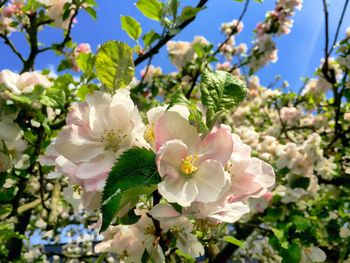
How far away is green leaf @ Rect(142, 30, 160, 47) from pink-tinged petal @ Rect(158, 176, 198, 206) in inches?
46.2

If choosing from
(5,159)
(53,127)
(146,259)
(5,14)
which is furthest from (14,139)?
(5,14)

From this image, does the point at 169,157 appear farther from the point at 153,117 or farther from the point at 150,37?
the point at 150,37

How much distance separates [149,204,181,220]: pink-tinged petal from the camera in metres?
0.77

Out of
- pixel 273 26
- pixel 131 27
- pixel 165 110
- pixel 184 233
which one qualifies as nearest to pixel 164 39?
pixel 131 27

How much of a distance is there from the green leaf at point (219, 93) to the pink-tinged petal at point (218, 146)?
23mm

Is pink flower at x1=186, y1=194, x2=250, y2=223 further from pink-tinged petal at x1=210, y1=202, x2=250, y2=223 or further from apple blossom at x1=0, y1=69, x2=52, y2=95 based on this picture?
apple blossom at x1=0, y1=69, x2=52, y2=95

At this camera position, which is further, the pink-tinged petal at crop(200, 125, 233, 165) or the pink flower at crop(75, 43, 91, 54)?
the pink flower at crop(75, 43, 91, 54)

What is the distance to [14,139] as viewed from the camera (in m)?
1.42

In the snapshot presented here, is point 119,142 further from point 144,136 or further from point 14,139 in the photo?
point 14,139

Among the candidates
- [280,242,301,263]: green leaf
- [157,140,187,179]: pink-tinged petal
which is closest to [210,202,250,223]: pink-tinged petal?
[157,140,187,179]: pink-tinged petal

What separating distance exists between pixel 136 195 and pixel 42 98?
0.92 metres

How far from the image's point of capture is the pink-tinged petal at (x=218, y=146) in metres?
0.76

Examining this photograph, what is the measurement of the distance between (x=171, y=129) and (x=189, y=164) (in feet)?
0.25

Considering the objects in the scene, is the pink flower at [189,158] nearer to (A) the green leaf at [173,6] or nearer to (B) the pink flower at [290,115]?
(A) the green leaf at [173,6]
